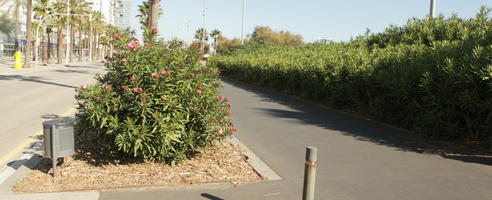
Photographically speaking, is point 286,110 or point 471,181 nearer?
point 471,181

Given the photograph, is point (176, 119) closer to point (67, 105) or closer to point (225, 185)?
point (225, 185)

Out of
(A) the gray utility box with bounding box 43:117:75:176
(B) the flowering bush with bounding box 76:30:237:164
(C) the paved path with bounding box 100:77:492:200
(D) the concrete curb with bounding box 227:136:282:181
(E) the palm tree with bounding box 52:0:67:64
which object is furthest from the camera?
(E) the palm tree with bounding box 52:0:67:64

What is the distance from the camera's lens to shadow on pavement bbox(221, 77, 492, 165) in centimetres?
695

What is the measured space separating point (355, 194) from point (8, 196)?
3.95 meters

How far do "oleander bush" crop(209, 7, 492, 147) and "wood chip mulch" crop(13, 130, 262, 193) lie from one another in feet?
5.03

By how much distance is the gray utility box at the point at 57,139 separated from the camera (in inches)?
206

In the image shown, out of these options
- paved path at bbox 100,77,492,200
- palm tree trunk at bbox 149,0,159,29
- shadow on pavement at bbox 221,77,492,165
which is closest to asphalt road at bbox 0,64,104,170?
palm tree trunk at bbox 149,0,159,29

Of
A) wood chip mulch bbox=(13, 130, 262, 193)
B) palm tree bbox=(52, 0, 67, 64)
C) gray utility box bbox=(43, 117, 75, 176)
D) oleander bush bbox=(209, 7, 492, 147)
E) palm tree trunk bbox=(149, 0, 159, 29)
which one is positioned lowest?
wood chip mulch bbox=(13, 130, 262, 193)

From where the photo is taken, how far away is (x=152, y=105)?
5473mm

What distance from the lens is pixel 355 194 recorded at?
4.86 meters

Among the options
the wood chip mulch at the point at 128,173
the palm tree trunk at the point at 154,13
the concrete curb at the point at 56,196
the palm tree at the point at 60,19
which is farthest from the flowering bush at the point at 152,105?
the palm tree at the point at 60,19

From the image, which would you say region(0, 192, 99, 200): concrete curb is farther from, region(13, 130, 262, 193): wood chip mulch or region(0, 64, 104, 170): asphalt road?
region(0, 64, 104, 170): asphalt road

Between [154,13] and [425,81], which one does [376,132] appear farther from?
[154,13]

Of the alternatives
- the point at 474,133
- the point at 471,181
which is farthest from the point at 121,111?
the point at 474,133
